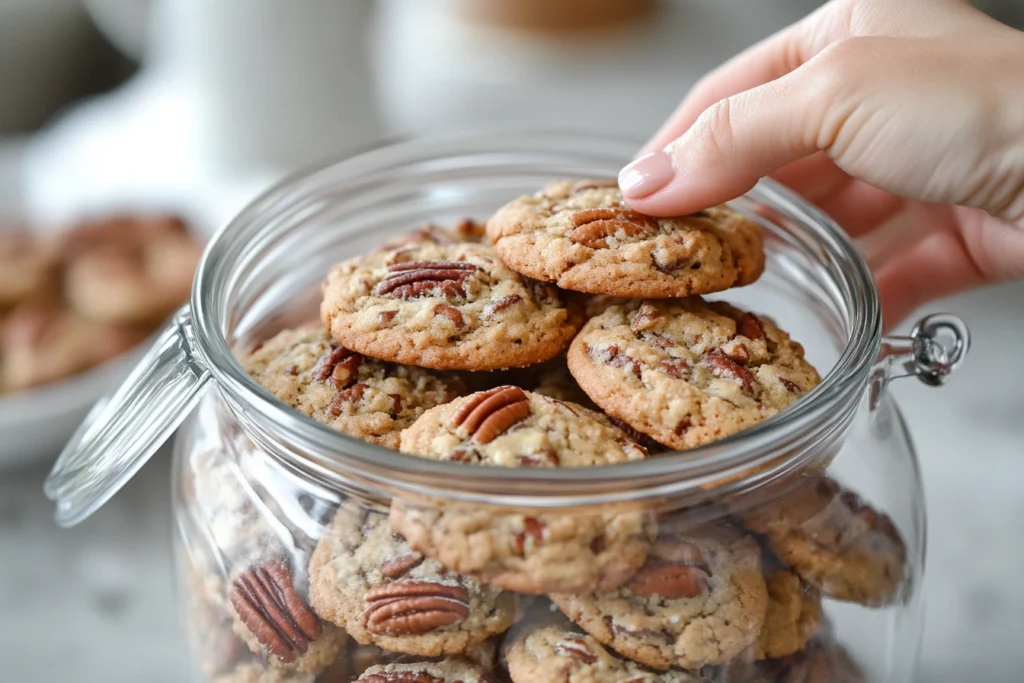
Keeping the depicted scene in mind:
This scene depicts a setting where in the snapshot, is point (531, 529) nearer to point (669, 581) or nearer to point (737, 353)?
point (669, 581)

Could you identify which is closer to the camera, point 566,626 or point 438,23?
point 566,626

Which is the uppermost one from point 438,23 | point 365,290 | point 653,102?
point 365,290

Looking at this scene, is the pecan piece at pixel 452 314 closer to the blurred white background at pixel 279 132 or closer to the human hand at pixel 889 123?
the human hand at pixel 889 123

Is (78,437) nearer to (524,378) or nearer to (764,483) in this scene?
(524,378)

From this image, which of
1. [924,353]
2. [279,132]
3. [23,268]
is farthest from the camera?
[279,132]

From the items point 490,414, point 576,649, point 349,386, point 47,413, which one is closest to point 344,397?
point 349,386

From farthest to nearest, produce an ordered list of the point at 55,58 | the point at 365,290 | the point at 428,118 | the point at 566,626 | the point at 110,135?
the point at 55,58
the point at 110,135
the point at 428,118
the point at 365,290
the point at 566,626

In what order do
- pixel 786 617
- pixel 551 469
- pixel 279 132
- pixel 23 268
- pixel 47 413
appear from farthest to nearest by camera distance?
pixel 279 132 < pixel 23 268 < pixel 47 413 < pixel 786 617 < pixel 551 469

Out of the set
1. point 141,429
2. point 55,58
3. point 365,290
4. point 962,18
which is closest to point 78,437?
point 141,429
